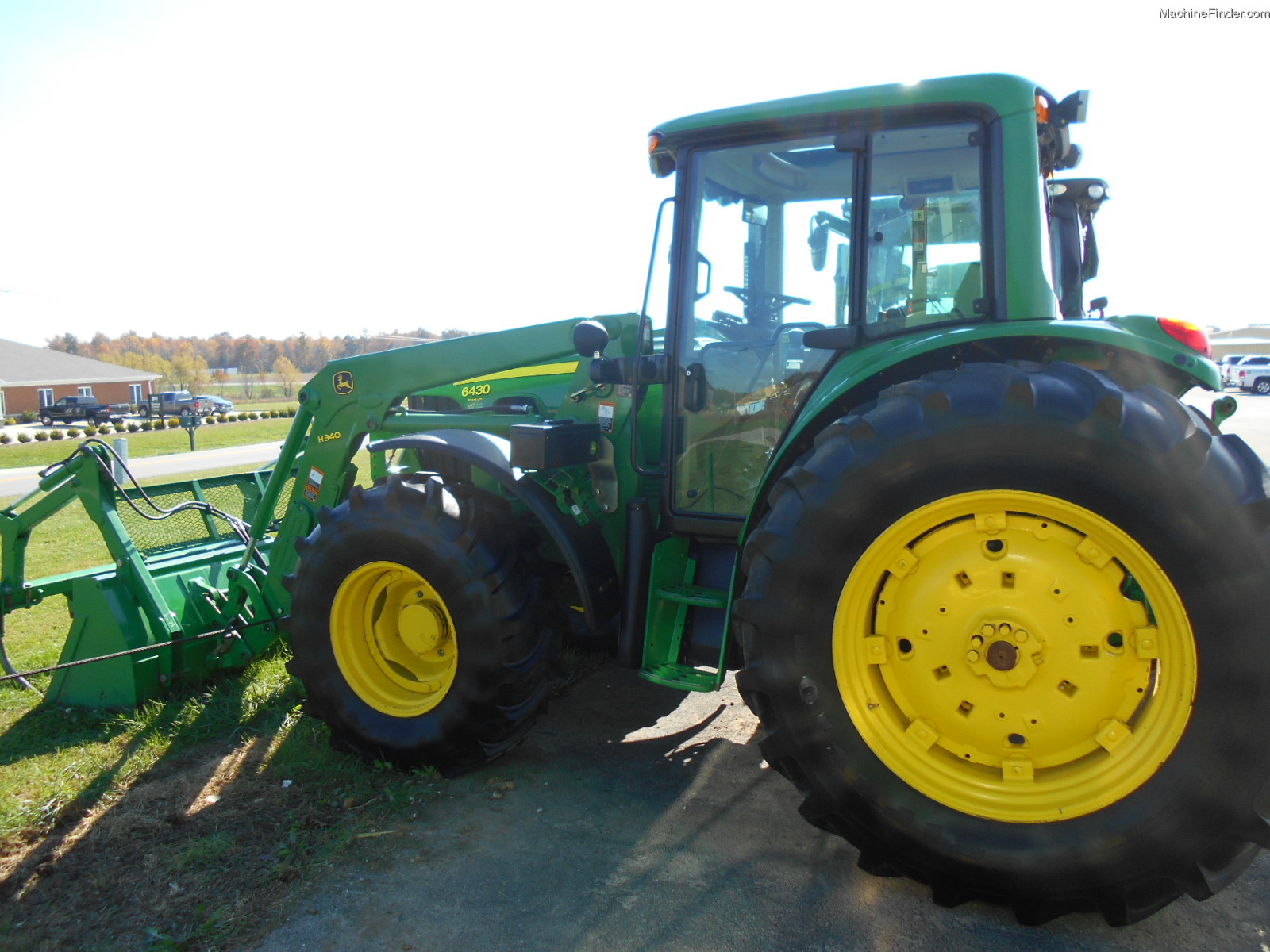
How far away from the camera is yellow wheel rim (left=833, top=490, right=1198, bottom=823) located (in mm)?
2381

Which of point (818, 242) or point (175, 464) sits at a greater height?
point (818, 242)

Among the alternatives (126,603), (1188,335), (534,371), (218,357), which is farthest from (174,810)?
(218,357)

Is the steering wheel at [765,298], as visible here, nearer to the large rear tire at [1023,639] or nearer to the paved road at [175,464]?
the large rear tire at [1023,639]

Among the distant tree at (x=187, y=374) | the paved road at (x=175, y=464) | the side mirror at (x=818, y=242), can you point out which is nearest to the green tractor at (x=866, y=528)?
the side mirror at (x=818, y=242)

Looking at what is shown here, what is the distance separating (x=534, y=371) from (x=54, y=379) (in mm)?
58111

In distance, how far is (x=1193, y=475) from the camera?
2.21 m

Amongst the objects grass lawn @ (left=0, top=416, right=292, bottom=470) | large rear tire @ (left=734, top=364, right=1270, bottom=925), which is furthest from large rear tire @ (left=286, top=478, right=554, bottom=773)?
grass lawn @ (left=0, top=416, right=292, bottom=470)

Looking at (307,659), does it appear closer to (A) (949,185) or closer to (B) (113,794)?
(B) (113,794)

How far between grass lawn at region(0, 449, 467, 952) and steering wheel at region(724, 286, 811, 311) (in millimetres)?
2264

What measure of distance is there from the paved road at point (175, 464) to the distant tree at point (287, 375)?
159ft

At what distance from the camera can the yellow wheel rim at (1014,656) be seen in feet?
7.81

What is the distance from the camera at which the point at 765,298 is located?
3297 mm

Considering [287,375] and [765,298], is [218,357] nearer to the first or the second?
[287,375]

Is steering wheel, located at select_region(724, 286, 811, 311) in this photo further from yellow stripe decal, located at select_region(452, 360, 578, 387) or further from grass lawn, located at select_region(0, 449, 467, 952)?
grass lawn, located at select_region(0, 449, 467, 952)
